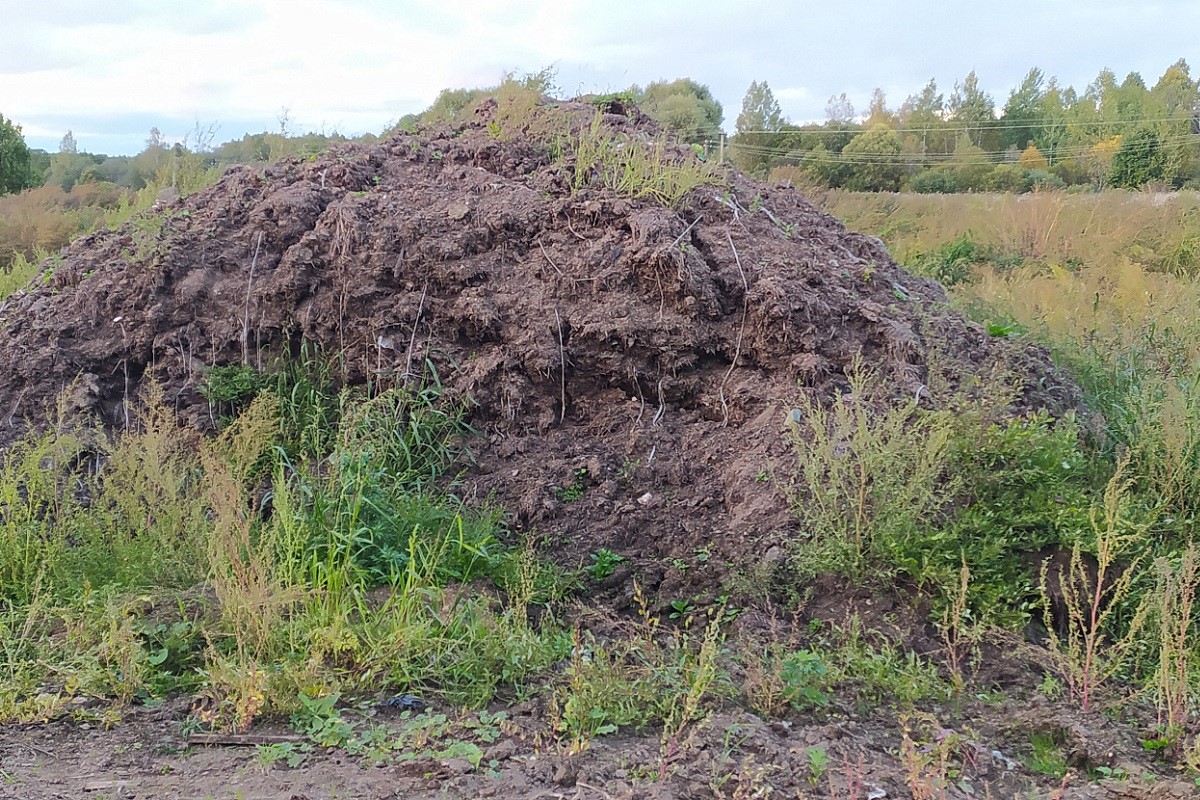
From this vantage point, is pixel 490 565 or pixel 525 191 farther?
pixel 525 191

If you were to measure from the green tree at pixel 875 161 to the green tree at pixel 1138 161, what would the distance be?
6.59 meters

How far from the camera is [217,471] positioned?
11.6ft

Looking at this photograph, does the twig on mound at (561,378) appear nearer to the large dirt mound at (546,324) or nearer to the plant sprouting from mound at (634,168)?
the large dirt mound at (546,324)

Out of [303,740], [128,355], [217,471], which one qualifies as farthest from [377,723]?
[128,355]

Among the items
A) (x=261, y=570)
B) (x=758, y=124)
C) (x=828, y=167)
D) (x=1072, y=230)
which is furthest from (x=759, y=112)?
(x=261, y=570)

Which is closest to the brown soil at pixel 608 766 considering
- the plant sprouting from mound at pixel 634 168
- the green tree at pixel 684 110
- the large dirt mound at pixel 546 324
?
the large dirt mound at pixel 546 324

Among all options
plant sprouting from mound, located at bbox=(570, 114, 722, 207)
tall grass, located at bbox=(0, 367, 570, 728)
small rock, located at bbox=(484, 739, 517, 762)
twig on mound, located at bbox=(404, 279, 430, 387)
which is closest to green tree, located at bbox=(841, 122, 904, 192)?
plant sprouting from mound, located at bbox=(570, 114, 722, 207)

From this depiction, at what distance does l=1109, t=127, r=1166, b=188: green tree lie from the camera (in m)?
26.6

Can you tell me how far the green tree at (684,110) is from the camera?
706 centimetres

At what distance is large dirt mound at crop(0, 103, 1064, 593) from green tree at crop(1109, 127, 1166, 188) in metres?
26.8

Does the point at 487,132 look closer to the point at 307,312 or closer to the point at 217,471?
the point at 307,312

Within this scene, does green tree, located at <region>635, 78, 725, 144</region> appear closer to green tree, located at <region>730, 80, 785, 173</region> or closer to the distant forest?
the distant forest

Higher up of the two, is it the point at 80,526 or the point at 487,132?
the point at 487,132

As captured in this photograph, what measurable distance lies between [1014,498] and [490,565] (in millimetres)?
2238
